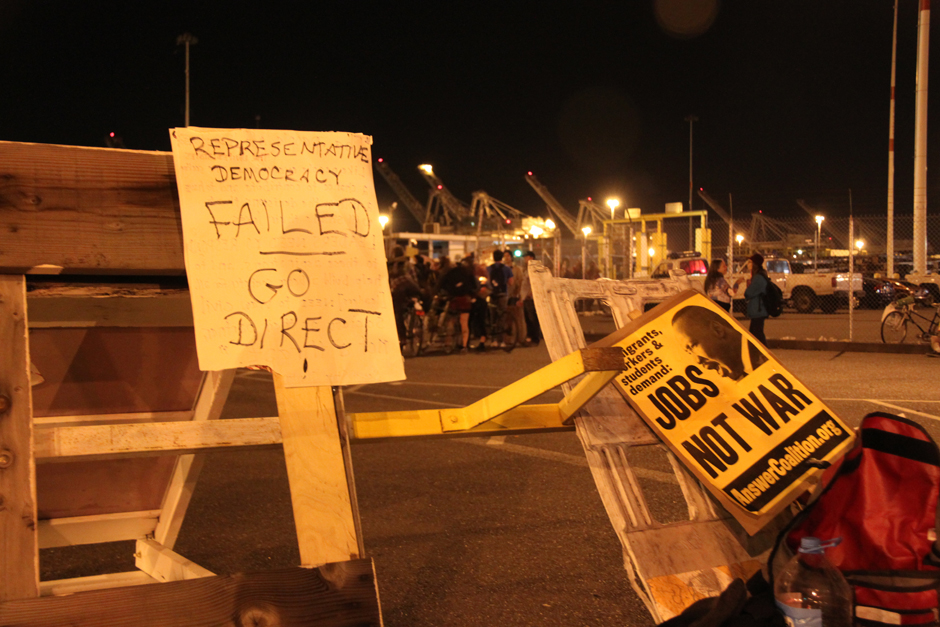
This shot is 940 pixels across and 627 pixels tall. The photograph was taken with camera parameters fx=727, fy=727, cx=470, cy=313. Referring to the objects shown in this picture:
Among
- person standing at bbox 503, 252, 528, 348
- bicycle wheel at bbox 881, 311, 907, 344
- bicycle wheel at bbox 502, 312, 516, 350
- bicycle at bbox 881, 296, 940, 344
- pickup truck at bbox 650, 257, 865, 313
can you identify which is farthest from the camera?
pickup truck at bbox 650, 257, 865, 313

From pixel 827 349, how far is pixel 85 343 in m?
12.3

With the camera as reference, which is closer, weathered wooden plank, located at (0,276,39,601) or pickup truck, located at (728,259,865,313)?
weathered wooden plank, located at (0,276,39,601)

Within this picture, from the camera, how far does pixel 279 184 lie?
5.41 ft

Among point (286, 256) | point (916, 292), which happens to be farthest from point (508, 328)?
point (286, 256)

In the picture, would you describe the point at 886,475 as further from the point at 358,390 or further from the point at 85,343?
the point at 358,390

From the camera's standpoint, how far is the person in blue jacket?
33.7 ft

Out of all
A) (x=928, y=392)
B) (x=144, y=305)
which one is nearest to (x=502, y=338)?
(x=928, y=392)

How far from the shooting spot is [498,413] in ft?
5.65

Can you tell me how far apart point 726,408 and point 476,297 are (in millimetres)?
10693

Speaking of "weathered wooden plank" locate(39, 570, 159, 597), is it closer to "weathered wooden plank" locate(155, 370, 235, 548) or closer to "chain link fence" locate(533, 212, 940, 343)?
"weathered wooden plank" locate(155, 370, 235, 548)

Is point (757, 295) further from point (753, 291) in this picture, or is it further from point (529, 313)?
point (529, 313)

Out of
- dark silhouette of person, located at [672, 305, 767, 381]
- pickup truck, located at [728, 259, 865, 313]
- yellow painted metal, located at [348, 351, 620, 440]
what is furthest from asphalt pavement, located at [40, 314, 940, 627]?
pickup truck, located at [728, 259, 865, 313]

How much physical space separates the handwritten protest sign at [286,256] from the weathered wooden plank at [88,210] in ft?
0.31

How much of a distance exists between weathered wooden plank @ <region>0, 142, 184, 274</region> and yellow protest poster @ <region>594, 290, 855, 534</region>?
1.19 m
